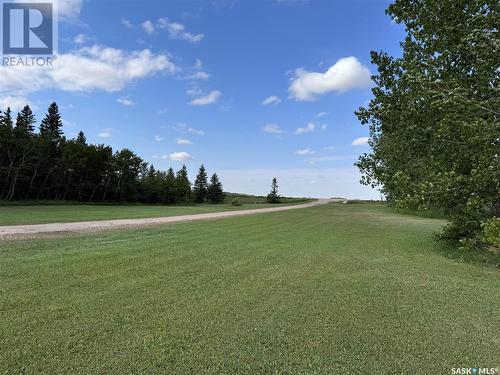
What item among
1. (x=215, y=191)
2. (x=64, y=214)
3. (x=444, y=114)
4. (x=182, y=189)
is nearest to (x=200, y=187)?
(x=215, y=191)

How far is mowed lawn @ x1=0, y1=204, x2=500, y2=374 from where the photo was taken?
131 inches

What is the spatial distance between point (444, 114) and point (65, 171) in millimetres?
56054

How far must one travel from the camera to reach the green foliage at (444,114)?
6.67 metres

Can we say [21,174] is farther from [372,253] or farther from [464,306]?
[464,306]

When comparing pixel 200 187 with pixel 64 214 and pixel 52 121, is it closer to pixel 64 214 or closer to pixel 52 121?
pixel 52 121

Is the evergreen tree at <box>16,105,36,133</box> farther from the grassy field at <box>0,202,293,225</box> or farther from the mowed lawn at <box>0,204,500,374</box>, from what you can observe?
the mowed lawn at <box>0,204,500,374</box>

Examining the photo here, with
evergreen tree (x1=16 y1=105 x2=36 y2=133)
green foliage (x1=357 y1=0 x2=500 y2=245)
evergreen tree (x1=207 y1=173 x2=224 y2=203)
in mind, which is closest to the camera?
green foliage (x1=357 y1=0 x2=500 y2=245)

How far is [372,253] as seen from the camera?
10.1 meters

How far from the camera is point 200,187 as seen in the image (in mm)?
81312

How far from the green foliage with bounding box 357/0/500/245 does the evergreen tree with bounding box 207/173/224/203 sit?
68.0 m

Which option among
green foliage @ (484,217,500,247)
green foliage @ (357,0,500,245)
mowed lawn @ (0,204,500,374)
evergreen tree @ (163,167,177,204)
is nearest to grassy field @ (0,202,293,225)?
mowed lawn @ (0,204,500,374)

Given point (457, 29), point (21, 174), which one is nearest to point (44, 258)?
point (457, 29)

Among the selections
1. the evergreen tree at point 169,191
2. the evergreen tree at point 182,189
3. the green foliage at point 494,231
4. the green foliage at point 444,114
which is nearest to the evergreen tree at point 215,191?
the evergreen tree at point 182,189

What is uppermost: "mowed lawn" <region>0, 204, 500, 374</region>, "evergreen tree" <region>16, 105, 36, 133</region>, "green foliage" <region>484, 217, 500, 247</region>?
"evergreen tree" <region>16, 105, 36, 133</region>
